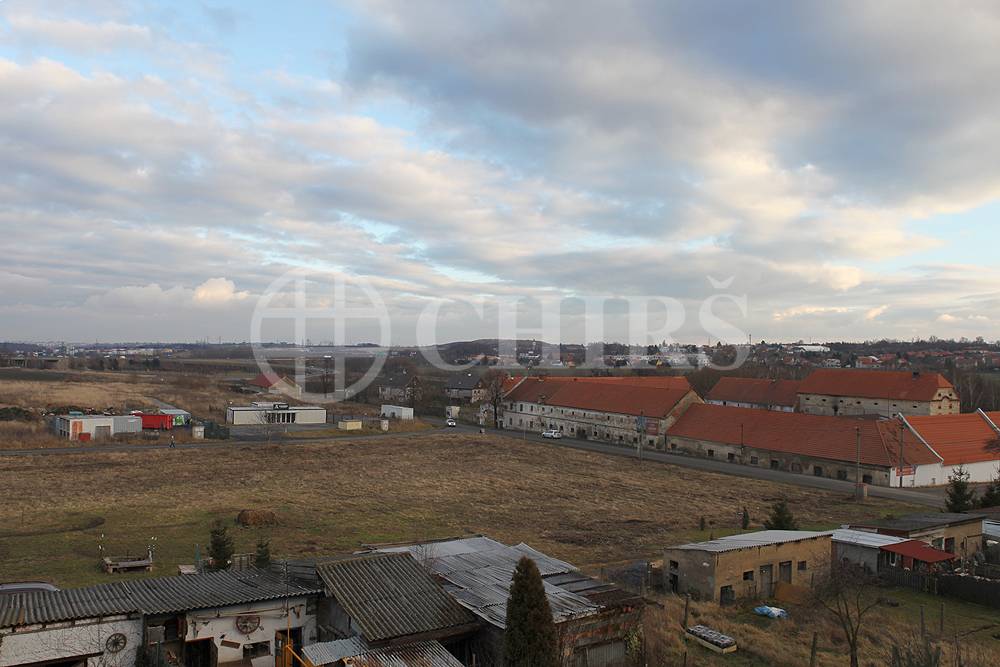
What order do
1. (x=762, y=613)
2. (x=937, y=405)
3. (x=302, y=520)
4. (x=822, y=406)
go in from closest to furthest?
(x=762, y=613)
(x=302, y=520)
(x=937, y=405)
(x=822, y=406)

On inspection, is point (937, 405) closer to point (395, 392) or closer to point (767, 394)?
point (767, 394)

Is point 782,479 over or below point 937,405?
below

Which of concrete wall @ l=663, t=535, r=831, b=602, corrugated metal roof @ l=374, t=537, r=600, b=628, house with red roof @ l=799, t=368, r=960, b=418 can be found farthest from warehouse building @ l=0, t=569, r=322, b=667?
house with red roof @ l=799, t=368, r=960, b=418

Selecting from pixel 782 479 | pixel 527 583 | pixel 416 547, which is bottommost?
pixel 782 479

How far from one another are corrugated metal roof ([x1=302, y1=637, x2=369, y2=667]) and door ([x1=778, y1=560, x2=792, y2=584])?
43.5 ft

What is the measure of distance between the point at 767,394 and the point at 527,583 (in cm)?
6323

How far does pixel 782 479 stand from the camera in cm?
4112

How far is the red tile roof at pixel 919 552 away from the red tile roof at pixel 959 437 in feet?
77.9

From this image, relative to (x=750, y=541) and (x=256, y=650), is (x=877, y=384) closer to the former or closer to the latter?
(x=750, y=541)

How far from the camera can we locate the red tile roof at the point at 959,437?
41969 mm

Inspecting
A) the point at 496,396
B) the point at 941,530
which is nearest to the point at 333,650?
the point at 941,530

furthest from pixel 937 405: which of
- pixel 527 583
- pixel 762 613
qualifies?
pixel 527 583

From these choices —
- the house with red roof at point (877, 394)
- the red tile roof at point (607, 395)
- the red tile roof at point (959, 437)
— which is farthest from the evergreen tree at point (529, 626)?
the house with red roof at point (877, 394)

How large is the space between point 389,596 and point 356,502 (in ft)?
65.0
